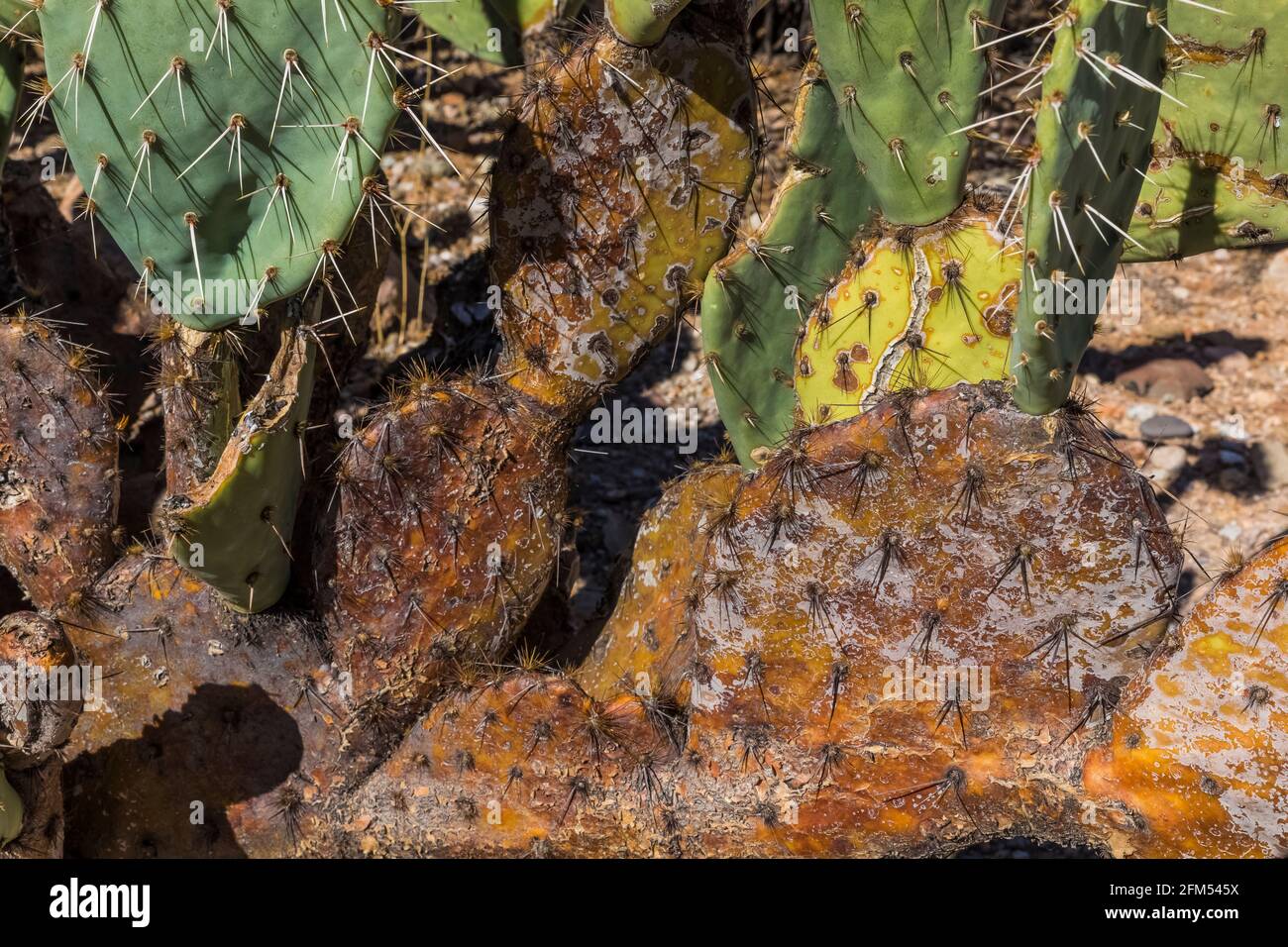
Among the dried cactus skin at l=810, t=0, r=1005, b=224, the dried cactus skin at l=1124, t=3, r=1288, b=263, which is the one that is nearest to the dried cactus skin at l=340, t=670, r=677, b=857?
the dried cactus skin at l=810, t=0, r=1005, b=224

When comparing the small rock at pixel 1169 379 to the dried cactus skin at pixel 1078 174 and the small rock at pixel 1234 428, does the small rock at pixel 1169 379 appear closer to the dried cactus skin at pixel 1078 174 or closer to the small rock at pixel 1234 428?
the small rock at pixel 1234 428

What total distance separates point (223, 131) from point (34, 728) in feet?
3.45

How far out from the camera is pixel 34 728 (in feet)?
6.83

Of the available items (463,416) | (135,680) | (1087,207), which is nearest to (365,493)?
(463,416)

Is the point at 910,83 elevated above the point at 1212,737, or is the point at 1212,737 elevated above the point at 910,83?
the point at 910,83

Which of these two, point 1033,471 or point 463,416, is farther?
point 463,416

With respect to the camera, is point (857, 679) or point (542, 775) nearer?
point (857, 679)

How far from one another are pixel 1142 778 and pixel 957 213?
1004 mm

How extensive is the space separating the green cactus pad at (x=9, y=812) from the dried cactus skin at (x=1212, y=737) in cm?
184

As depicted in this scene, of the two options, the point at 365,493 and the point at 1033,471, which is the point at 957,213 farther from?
the point at 365,493

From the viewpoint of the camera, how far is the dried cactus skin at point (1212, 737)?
1820mm

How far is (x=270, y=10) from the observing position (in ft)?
6.60

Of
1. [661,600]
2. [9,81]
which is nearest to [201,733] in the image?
[661,600]

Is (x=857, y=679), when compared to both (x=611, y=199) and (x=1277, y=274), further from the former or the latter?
(x=1277, y=274)
